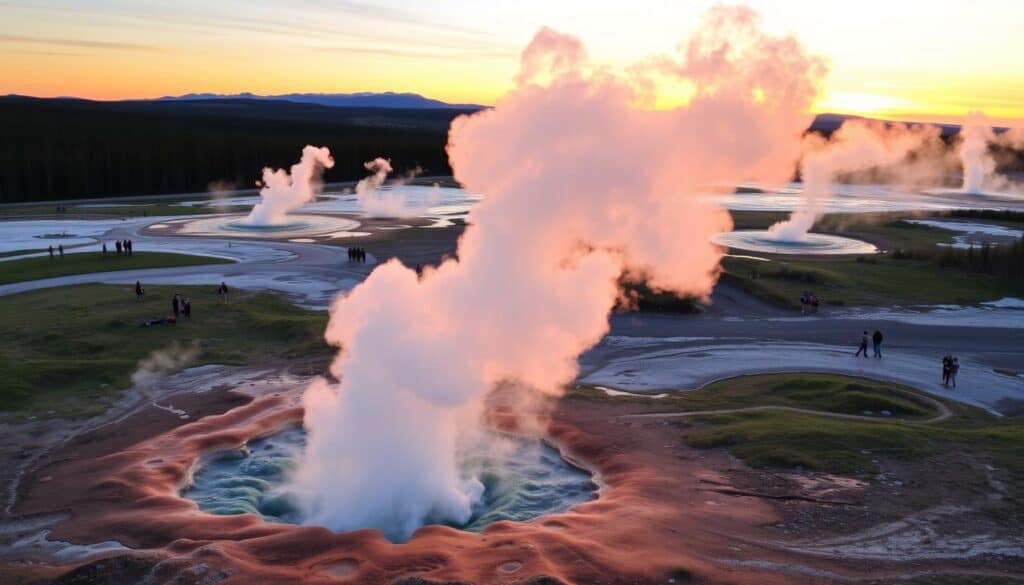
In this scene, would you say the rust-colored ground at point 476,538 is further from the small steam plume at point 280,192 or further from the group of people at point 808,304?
the small steam plume at point 280,192

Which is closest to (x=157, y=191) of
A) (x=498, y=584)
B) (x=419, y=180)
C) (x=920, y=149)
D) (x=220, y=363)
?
(x=419, y=180)

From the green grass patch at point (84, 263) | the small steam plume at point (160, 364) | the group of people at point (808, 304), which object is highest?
the green grass patch at point (84, 263)

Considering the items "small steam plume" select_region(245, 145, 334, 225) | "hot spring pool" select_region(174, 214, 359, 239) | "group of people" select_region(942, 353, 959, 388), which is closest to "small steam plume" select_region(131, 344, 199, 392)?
"group of people" select_region(942, 353, 959, 388)

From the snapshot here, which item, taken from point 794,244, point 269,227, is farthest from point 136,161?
point 794,244

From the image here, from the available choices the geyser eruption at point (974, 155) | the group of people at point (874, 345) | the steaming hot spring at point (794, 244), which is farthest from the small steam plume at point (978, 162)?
the group of people at point (874, 345)

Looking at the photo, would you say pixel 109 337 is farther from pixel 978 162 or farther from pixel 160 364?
pixel 978 162

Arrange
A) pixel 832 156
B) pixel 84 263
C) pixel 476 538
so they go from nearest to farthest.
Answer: pixel 476 538
pixel 84 263
pixel 832 156

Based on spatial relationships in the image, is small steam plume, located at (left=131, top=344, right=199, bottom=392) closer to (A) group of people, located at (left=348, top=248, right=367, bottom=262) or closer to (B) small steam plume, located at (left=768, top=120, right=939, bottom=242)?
(A) group of people, located at (left=348, top=248, right=367, bottom=262)
